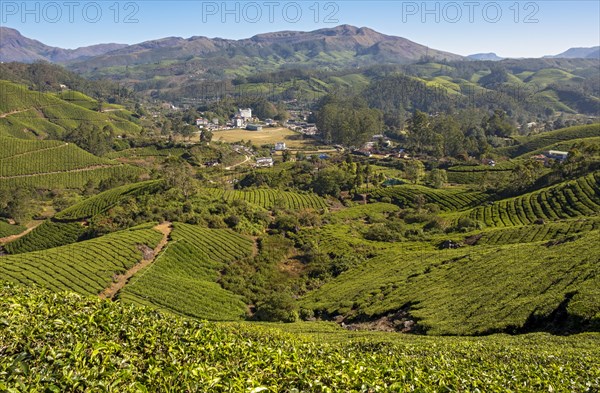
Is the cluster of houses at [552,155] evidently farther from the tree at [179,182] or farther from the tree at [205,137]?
the tree at [205,137]

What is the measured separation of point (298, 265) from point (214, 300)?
14906 mm

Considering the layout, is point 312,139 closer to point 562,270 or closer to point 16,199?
point 16,199

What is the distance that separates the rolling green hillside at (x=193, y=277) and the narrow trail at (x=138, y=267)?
95 cm

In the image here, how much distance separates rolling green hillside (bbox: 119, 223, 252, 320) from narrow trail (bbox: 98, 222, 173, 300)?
3.13ft

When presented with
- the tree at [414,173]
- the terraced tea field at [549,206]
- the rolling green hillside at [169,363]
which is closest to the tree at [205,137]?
the tree at [414,173]

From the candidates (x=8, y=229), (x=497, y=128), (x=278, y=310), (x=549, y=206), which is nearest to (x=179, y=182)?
(x=8, y=229)

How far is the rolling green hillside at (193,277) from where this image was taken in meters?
33.5

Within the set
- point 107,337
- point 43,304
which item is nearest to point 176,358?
point 107,337

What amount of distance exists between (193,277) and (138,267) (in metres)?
5.91

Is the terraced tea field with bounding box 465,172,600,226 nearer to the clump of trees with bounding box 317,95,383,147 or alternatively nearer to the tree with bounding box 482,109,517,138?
the clump of trees with bounding box 317,95,383,147

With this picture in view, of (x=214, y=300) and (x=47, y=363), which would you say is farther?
(x=214, y=300)

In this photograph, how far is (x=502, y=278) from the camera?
28781 mm

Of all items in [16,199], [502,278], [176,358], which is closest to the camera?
[176,358]

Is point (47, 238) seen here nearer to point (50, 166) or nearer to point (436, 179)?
point (50, 166)
